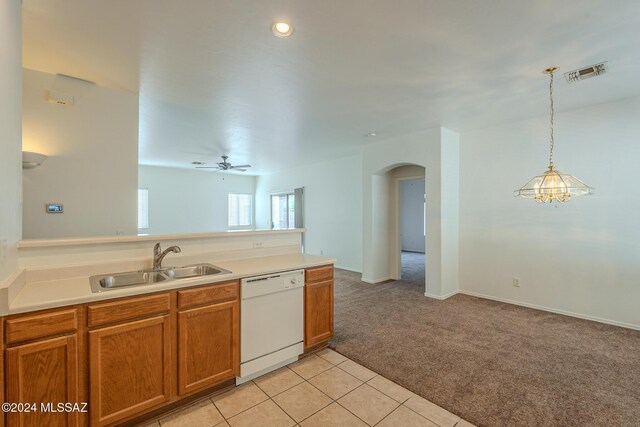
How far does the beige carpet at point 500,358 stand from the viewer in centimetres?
204

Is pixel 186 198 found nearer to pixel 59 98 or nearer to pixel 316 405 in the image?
pixel 59 98

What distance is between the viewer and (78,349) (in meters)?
1.62

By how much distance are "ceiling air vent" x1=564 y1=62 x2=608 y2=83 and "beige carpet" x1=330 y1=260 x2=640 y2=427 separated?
273 centimetres

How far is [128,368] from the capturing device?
70.3 inches

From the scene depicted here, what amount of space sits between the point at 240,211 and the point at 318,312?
24.8 ft

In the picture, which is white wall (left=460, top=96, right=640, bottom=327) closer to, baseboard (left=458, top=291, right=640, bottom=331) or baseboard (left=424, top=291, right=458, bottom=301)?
baseboard (left=458, top=291, right=640, bottom=331)

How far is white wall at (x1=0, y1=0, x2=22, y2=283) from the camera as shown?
4.93 feet

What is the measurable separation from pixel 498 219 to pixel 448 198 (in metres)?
0.79

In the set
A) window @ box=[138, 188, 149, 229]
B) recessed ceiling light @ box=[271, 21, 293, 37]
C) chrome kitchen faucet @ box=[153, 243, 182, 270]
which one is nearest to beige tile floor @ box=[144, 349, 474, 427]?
chrome kitchen faucet @ box=[153, 243, 182, 270]

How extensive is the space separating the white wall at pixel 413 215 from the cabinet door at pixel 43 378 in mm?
9744

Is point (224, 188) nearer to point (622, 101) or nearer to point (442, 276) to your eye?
point (442, 276)

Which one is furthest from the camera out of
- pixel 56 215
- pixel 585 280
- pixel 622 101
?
pixel 585 280

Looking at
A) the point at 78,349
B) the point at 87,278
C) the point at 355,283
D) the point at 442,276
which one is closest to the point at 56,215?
the point at 87,278

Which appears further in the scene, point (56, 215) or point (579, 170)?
point (579, 170)
